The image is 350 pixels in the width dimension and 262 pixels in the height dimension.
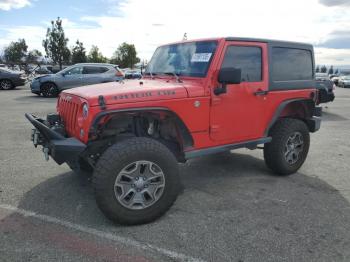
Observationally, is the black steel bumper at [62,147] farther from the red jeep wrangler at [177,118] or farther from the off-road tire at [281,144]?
the off-road tire at [281,144]

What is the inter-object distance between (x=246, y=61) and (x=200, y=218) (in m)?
2.10

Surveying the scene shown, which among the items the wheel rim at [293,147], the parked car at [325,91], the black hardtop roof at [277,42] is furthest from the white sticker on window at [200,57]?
the parked car at [325,91]

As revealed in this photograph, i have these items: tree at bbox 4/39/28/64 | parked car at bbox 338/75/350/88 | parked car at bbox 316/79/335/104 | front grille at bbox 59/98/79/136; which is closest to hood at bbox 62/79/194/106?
front grille at bbox 59/98/79/136

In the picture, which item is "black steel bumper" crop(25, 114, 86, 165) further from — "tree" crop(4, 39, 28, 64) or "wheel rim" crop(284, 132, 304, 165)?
"tree" crop(4, 39, 28, 64)

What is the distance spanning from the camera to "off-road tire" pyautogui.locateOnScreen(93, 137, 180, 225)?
11.4ft

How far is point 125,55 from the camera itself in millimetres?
76750

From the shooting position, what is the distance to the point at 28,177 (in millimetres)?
5066

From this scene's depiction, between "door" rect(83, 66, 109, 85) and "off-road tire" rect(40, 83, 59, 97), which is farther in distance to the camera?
"off-road tire" rect(40, 83, 59, 97)

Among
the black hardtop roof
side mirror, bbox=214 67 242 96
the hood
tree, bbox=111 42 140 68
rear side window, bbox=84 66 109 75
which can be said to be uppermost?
tree, bbox=111 42 140 68

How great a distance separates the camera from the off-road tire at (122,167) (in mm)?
3477

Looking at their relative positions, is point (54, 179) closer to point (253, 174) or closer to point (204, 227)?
point (204, 227)

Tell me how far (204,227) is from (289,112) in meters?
2.68

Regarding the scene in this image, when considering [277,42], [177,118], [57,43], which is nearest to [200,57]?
[177,118]

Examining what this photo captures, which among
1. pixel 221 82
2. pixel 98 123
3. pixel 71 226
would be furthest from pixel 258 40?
pixel 71 226
